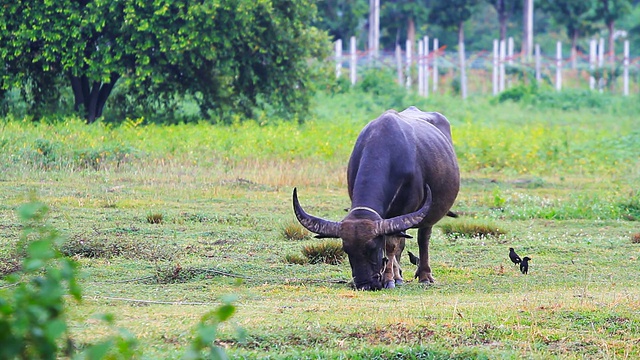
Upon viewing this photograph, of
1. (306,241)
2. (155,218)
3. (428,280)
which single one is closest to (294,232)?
(306,241)

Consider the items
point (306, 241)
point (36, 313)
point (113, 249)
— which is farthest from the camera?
point (306, 241)

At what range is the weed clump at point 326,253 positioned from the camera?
34.1 ft

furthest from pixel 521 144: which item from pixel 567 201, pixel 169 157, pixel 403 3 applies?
pixel 403 3

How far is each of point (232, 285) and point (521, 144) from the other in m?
14.6

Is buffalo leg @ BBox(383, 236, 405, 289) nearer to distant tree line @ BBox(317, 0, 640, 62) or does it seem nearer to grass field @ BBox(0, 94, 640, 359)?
grass field @ BBox(0, 94, 640, 359)

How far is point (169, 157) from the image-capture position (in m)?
18.3

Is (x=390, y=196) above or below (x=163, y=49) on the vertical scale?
below

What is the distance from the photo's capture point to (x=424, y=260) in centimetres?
973

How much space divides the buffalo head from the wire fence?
1047 inches

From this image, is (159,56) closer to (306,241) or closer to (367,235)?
(306,241)

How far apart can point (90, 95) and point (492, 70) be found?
2341 centimetres

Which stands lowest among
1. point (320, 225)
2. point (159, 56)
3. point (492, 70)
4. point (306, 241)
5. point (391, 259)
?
point (492, 70)

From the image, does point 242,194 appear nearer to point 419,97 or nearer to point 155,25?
point 155,25

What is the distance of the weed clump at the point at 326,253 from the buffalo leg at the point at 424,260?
0.96 metres
